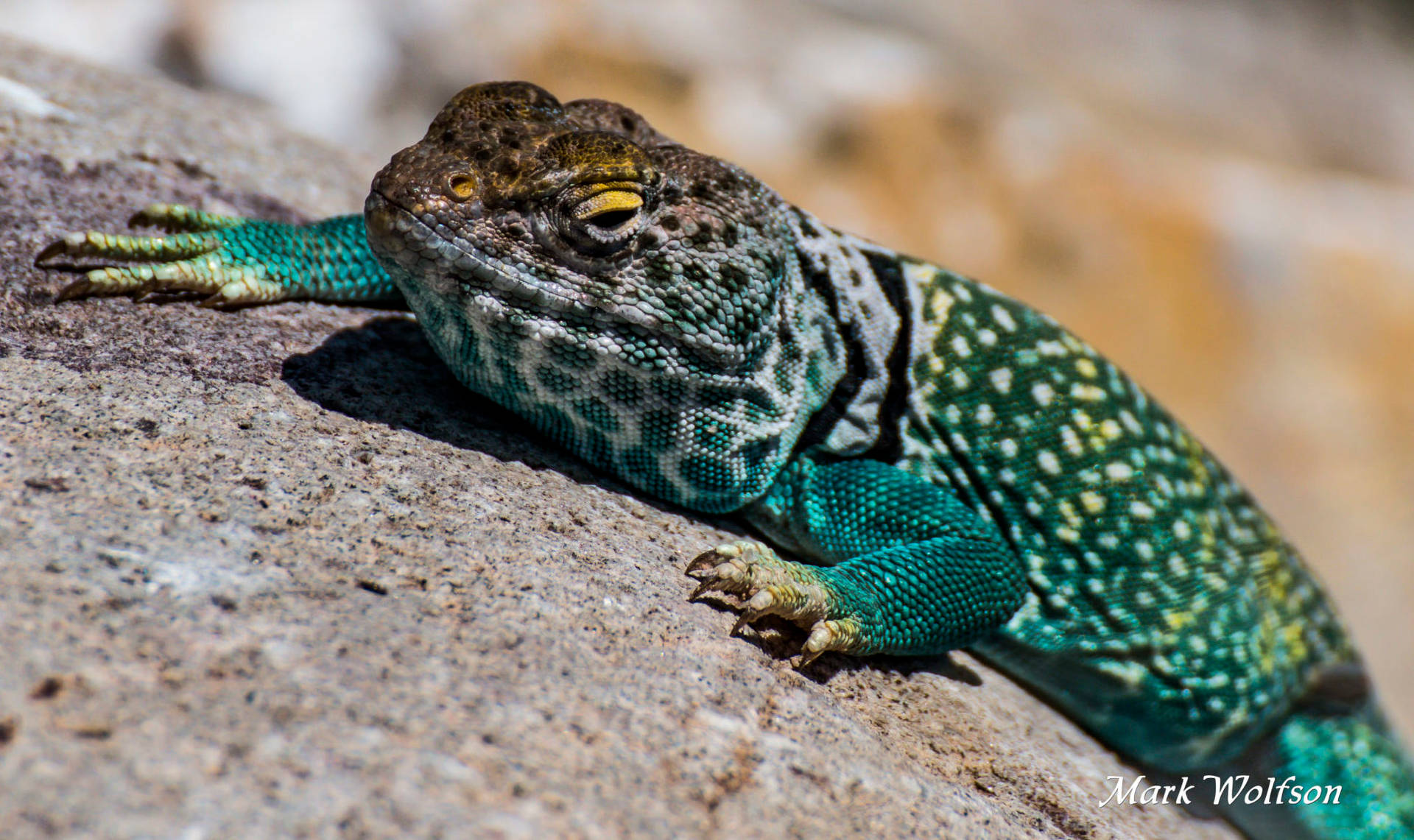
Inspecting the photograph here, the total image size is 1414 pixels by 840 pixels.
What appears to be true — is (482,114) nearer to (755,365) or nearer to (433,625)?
(755,365)

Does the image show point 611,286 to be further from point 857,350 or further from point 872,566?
point 872,566

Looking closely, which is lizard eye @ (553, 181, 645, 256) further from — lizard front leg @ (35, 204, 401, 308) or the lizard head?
lizard front leg @ (35, 204, 401, 308)

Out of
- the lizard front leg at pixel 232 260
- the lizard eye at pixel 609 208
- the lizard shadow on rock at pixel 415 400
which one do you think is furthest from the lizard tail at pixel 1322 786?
the lizard front leg at pixel 232 260

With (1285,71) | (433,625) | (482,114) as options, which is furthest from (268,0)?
(1285,71)

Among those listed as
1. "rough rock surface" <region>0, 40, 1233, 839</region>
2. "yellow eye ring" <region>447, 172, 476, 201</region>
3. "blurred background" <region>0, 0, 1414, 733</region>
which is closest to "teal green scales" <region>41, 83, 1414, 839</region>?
"yellow eye ring" <region>447, 172, 476, 201</region>

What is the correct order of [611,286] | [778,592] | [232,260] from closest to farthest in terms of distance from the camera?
[778,592]
[611,286]
[232,260]

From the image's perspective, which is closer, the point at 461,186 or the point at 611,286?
the point at 461,186

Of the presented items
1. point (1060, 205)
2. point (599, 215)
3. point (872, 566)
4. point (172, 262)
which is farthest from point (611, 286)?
point (1060, 205)

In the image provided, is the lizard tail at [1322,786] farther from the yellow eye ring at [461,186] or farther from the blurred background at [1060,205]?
the blurred background at [1060,205]
